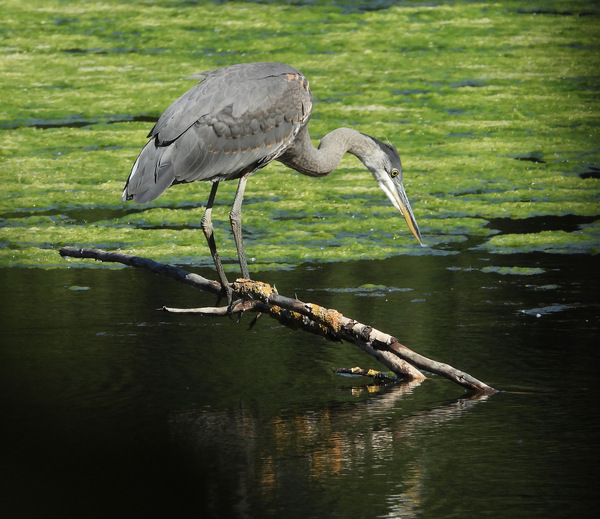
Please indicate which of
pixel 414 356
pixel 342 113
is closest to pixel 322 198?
pixel 342 113

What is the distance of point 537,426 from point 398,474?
990 millimetres

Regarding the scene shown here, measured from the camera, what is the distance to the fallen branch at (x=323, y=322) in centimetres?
630

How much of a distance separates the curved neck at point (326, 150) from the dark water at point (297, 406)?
967 millimetres

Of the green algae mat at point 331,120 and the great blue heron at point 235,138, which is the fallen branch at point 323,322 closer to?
the great blue heron at point 235,138

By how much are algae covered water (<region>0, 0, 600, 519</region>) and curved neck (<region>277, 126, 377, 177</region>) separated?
972 millimetres

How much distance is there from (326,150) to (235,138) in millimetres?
824

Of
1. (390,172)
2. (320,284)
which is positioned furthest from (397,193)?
(320,284)

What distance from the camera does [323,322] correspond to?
661 cm

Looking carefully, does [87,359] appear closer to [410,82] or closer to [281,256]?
[281,256]

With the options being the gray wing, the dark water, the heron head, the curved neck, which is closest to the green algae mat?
the dark water

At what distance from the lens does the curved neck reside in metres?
8.38

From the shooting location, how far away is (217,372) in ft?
23.1

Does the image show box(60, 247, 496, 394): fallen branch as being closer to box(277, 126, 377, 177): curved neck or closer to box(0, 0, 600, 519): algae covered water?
box(0, 0, 600, 519): algae covered water

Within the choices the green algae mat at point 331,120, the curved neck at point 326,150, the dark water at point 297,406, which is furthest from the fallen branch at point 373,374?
the green algae mat at point 331,120
